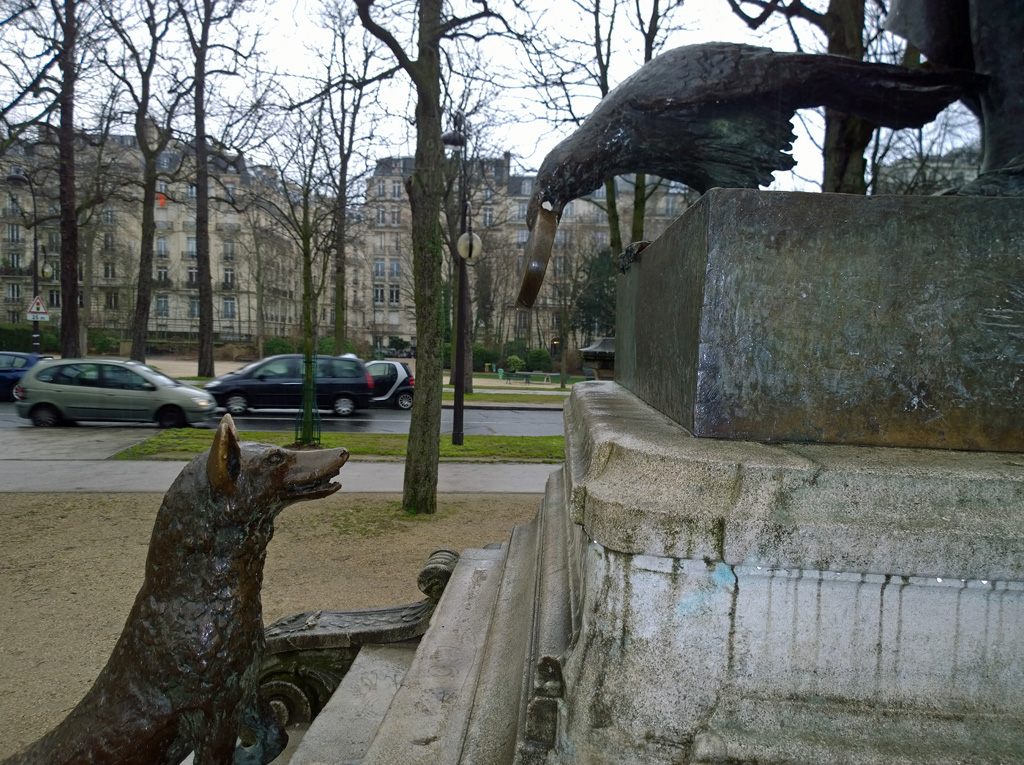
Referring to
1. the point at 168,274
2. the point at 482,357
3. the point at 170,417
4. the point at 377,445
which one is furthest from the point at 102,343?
the point at 377,445

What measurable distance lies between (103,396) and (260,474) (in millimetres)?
13884

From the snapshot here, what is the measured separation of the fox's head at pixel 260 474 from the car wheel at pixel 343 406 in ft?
52.0

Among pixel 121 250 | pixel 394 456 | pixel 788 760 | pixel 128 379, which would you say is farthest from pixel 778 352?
pixel 121 250

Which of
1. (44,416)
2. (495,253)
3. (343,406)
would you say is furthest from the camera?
(495,253)

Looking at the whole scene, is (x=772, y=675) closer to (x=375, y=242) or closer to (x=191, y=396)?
(x=191, y=396)

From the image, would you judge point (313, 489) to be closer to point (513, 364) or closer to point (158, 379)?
point (158, 379)

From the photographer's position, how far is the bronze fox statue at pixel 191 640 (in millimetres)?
2092

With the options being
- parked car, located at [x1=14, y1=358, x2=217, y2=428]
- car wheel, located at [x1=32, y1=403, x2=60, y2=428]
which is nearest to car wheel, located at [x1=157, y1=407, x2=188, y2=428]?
parked car, located at [x1=14, y1=358, x2=217, y2=428]

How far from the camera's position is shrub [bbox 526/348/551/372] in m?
44.9

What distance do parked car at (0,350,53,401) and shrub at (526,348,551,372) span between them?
28.9 metres

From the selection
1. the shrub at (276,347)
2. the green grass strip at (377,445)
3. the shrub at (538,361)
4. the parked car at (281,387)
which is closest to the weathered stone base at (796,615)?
the green grass strip at (377,445)

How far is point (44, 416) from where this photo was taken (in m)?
13.9

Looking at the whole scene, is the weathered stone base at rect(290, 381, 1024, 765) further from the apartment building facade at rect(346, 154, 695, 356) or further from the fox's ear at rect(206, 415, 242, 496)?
the apartment building facade at rect(346, 154, 695, 356)

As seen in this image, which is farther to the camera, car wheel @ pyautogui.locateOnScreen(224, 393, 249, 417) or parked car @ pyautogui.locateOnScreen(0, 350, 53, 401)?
parked car @ pyautogui.locateOnScreen(0, 350, 53, 401)
